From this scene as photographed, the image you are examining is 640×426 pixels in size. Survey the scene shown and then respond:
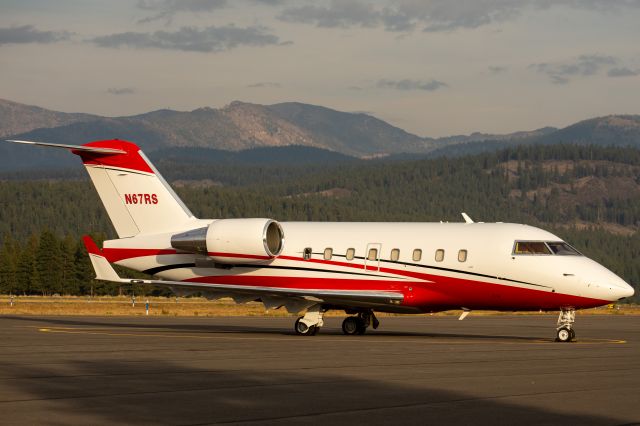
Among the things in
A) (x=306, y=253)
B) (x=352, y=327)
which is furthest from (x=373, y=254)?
(x=352, y=327)

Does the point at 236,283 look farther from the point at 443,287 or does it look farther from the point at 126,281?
the point at 443,287

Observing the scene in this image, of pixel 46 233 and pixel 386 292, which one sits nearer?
pixel 386 292

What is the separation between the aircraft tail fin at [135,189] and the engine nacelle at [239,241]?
1.68m

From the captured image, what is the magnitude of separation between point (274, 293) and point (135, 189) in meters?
6.94

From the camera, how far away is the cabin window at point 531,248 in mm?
29766

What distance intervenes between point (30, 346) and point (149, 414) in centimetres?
1246

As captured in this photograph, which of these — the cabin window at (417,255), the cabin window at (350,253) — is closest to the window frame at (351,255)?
the cabin window at (350,253)

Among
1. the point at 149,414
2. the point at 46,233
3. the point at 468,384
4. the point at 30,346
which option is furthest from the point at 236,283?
the point at 46,233

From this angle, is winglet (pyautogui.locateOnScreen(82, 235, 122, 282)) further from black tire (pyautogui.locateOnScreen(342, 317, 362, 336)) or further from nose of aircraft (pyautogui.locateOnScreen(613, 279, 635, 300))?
nose of aircraft (pyautogui.locateOnScreen(613, 279, 635, 300))

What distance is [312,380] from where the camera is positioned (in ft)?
60.3

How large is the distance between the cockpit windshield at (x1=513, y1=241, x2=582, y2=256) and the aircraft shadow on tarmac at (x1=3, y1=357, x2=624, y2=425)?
12.2 m

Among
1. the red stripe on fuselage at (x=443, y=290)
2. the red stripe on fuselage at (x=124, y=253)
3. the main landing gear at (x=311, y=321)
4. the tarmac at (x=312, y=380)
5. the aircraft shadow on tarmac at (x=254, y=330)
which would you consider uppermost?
the red stripe on fuselage at (x=124, y=253)

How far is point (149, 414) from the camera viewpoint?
1418cm

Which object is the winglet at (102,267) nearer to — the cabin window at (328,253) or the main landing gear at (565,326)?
the cabin window at (328,253)
